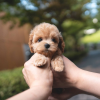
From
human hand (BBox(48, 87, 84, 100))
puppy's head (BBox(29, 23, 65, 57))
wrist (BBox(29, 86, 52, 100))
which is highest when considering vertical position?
puppy's head (BBox(29, 23, 65, 57))

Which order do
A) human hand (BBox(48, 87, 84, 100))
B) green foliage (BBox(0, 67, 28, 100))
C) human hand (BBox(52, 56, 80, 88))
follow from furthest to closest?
green foliage (BBox(0, 67, 28, 100)), human hand (BBox(48, 87, 84, 100)), human hand (BBox(52, 56, 80, 88))

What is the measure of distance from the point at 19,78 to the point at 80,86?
196 centimetres

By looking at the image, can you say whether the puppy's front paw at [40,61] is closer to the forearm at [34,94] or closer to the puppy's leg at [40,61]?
the puppy's leg at [40,61]

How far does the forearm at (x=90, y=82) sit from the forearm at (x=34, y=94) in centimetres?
38

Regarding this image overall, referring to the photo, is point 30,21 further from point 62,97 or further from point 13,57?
point 62,97

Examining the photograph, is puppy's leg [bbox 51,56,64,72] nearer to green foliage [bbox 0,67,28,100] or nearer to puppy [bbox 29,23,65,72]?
puppy [bbox 29,23,65,72]

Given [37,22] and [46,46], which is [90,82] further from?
[37,22]

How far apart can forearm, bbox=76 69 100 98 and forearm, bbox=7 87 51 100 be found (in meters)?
0.38

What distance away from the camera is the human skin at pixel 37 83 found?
0.74m

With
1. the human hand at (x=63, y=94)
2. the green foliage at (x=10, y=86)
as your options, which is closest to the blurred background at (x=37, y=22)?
the green foliage at (x=10, y=86)

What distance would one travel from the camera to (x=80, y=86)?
1.06 m

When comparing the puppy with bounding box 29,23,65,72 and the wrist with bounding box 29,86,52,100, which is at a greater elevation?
the puppy with bounding box 29,23,65,72

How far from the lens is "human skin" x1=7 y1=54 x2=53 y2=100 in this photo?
0.74m

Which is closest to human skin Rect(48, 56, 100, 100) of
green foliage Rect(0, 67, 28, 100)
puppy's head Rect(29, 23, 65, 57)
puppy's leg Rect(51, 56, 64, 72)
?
puppy's leg Rect(51, 56, 64, 72)
